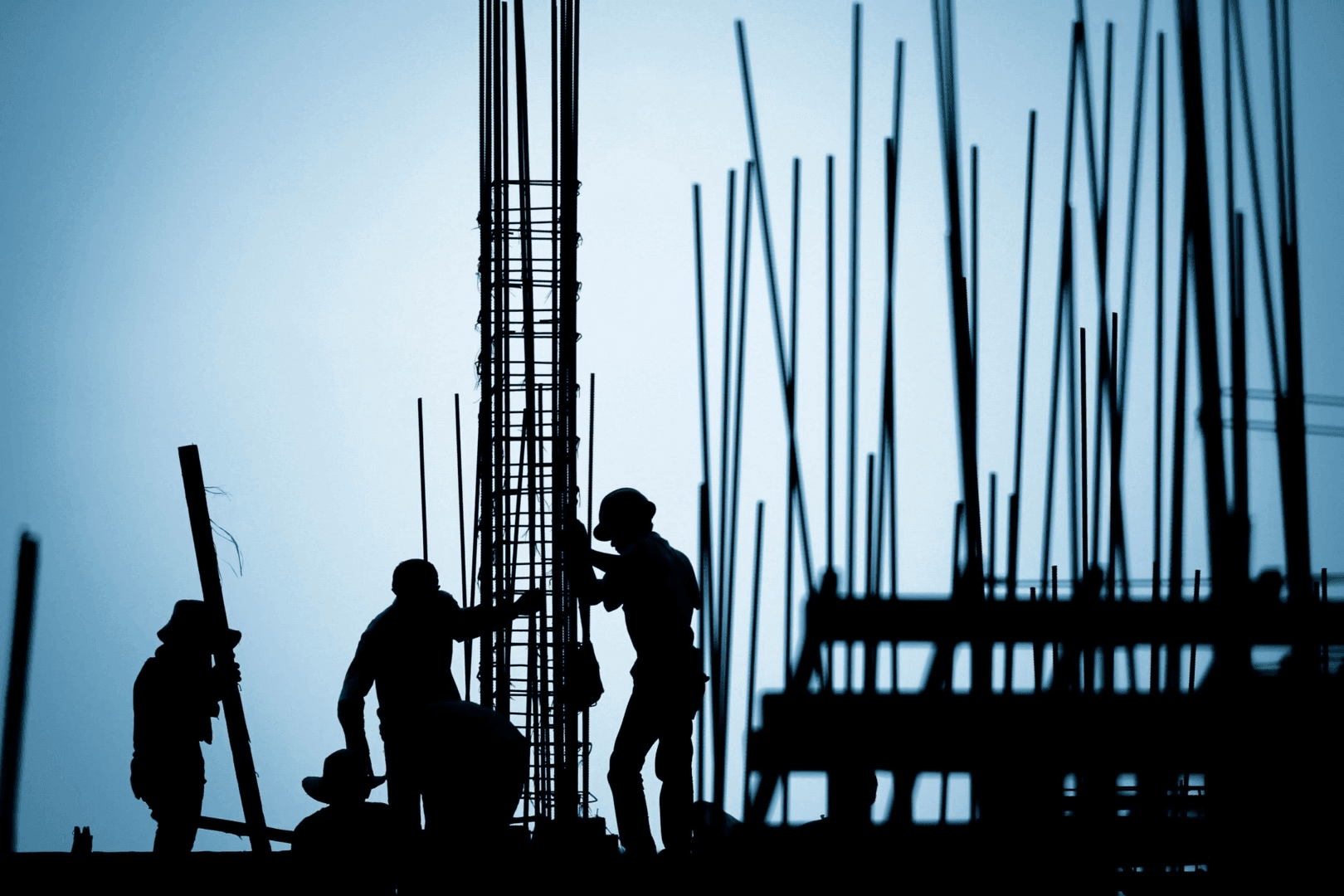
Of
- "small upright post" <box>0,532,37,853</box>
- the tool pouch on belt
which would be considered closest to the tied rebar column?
the tool pouch on belt

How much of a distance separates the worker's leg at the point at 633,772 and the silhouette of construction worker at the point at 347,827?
33.1 inches

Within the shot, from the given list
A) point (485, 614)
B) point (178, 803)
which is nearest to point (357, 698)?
point (485, 614)

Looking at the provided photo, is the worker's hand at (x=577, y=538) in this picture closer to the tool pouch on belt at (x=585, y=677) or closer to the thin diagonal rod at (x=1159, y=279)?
the tool pouch on belt at (x=585, y=677)

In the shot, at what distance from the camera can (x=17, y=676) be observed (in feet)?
5.97

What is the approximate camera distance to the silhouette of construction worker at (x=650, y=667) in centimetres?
444

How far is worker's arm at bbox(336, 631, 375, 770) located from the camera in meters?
4.58

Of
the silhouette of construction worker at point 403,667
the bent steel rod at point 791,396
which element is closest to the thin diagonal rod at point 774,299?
the bent steel rod at point 791,396

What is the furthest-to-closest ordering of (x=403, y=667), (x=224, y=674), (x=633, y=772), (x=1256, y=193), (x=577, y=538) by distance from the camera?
1. (x=577, y=538)
2. (x=403, y=667)
3. (x=633, y=772)
4. (x=224, y=674)
5. (x=1256, y=193)

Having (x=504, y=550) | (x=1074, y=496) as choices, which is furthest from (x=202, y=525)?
(x=1074, y=496)

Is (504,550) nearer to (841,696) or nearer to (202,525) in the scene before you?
(202,525)

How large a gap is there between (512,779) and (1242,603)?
1713mm

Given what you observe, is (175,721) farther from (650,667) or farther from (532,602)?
(650,667)

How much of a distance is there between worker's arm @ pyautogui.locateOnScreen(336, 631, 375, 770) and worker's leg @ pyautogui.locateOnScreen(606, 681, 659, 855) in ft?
2.61

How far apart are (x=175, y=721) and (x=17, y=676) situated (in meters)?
3.30
